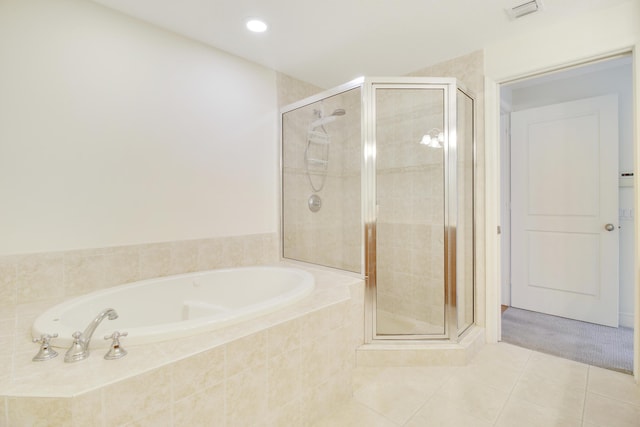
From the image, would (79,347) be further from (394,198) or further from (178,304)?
(394,198)

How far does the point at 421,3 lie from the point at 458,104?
72cm

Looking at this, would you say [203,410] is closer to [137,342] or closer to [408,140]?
[137,342]

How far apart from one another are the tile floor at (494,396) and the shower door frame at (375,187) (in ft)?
0.74

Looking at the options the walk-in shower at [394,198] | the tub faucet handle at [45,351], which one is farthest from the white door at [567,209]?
the tub faucet handle at [45,351]

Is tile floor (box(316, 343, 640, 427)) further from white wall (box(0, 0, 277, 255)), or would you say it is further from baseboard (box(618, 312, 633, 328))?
white wall (box(0, 0, 277, 255))

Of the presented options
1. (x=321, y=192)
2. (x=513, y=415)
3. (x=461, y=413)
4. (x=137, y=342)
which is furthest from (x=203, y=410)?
(x=321, y=192)

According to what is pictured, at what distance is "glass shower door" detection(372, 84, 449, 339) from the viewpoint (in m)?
2.21

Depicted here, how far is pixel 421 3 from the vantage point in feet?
6.07

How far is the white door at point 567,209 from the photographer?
2678 mm

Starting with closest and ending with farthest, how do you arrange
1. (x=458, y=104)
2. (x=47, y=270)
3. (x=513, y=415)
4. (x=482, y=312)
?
(x=513, y=415) < (x=47, y=270) < (x=458, y=104) < (x=482, y=312)

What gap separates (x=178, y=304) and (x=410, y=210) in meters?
1.89

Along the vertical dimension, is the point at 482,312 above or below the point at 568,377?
above

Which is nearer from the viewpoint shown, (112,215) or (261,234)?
(112,215)

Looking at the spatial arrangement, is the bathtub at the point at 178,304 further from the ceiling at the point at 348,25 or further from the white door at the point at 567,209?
the white door at the point at 567,209
